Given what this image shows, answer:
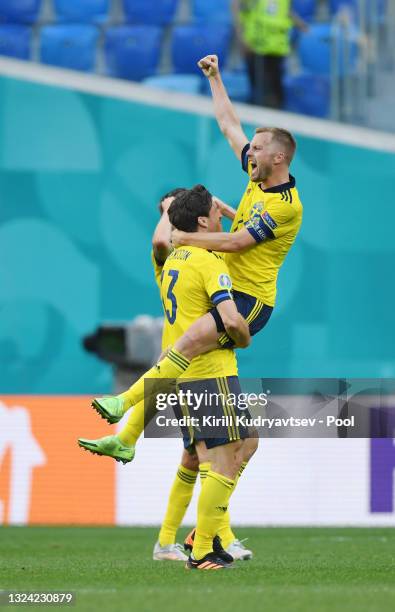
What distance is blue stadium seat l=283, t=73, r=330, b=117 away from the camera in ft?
53.4

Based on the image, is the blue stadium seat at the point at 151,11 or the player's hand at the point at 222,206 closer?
the player's hand at the point at 222,206

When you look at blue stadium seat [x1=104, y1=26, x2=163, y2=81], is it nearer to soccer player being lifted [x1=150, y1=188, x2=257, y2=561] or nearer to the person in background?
the person in background

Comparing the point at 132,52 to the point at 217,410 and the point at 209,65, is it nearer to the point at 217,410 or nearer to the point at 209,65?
the point at 209,65

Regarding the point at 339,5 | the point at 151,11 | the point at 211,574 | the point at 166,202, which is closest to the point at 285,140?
the point at 166,202

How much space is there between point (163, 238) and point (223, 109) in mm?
957

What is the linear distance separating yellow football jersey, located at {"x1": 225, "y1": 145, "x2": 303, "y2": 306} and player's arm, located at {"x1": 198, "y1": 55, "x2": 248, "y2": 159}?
1.59 feet

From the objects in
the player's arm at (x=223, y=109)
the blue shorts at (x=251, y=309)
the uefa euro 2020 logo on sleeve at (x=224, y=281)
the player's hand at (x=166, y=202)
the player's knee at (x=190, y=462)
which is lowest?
the player's knee at (x=190, y=462)

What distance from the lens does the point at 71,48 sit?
55.2ft

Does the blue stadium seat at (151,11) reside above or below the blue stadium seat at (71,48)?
above

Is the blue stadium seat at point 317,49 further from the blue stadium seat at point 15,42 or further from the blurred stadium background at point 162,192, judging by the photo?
the blue stadium seat at point 15,42

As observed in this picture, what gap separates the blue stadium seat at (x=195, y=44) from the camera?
1658 centimetres

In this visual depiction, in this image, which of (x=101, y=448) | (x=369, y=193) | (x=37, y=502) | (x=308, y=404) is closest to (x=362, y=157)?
(x=369, y=193)

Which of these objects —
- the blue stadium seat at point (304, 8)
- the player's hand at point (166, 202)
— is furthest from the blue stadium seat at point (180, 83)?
the player's hand at point (166, 202)

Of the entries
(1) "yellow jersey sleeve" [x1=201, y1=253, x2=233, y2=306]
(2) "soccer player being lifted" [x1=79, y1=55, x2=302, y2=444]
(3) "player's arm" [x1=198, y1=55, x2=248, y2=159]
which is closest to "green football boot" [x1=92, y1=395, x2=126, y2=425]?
(2) "soccer player being lifted" [x1=79, y1=55, x2=302, y2=444]
